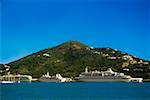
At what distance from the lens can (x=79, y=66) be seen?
42438 mm

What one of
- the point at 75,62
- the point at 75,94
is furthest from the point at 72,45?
the point at 75,94

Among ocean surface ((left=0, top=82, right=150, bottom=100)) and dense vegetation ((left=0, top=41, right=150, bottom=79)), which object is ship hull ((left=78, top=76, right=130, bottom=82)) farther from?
ocean surface ((left=0, top=82, right=150, bottom=100))

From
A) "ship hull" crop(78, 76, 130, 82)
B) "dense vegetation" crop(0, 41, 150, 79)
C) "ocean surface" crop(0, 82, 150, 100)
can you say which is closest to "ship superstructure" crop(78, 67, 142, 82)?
"ship hull" crop(78, 76, 130, 82)

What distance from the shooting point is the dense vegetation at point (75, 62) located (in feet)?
138

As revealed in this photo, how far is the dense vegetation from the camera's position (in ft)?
138

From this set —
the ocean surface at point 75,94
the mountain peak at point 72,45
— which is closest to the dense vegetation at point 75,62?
the mountain peak at point 72,45

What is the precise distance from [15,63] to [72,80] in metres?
8.44

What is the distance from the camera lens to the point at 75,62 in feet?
141

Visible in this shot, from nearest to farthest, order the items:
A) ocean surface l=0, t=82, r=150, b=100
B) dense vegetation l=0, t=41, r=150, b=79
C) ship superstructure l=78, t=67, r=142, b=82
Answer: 1. ocean surface l=0, t=82, r=150, b=100
2. ship superstructure l=78, t=67, r=142, b=82
3. dense vegetation l=0, t=41, r=150, b=79

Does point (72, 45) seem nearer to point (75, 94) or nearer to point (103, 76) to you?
point (103, 76)

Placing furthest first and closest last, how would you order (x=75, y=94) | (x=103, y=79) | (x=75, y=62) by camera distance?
(x=75, y=62), (x=103, y=79), (x=75, y=94)

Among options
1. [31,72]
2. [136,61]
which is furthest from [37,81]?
[136,61]

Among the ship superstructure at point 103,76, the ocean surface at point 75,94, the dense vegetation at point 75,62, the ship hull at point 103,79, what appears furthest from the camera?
the dense vegetation at point 75,62

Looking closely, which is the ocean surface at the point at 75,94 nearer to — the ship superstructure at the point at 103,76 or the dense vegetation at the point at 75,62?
the ship superstructure at the point at 103,76
